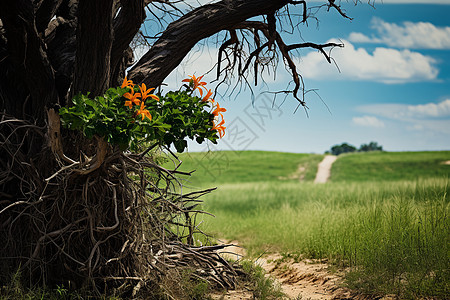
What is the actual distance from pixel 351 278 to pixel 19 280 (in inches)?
152

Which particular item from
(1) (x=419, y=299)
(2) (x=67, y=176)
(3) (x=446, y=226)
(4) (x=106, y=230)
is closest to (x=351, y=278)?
(1) (x=419, y=299)

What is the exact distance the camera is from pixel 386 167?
33031mm

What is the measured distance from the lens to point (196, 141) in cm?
362

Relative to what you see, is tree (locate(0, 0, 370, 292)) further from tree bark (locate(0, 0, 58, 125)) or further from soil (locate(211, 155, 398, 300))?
soil (locate(211, 155, 398, 300))

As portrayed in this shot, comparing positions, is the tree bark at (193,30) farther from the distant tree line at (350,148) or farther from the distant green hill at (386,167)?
the distant tree line at (350,148)

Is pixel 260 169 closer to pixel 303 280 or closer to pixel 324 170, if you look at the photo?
pixel 324 170

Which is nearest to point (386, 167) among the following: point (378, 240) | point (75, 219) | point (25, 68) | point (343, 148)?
point (378, 240)

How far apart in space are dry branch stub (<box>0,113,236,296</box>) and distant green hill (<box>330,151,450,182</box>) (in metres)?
25.0

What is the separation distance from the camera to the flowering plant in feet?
10.8

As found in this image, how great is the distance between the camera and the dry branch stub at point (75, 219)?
437 cm

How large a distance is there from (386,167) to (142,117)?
1277 inches

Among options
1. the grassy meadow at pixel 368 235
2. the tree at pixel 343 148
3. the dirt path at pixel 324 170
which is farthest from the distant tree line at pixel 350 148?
the grassy meadow at pixel 368 235

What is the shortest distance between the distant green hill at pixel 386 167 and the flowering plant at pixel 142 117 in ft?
84.3

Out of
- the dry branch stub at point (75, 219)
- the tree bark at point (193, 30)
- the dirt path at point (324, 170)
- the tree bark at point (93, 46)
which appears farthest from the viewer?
the dirt path at point (324, 170)
